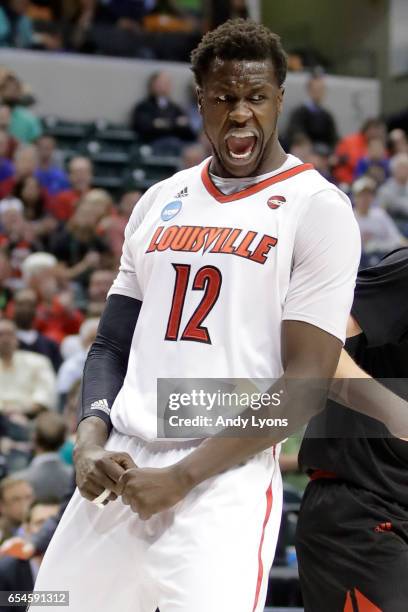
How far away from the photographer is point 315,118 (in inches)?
547

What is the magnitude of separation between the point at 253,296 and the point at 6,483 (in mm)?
3261

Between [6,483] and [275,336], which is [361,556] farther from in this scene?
[6,483]

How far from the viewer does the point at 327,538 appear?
132 inches

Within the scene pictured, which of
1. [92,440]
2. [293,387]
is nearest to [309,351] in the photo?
[293,387]

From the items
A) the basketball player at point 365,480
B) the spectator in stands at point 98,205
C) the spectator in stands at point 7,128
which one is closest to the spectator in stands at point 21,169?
the spectator in stands at point 7,128

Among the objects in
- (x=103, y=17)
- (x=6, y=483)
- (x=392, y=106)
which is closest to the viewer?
(x=6, y=483)

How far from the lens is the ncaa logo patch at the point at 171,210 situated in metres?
2.99

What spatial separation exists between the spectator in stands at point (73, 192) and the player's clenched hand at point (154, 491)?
804cm

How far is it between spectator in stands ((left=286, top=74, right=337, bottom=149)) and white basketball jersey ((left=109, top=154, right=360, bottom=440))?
35.8ft

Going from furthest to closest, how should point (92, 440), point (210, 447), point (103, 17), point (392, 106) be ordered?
point (392, 106) < point (103, 17) < point (92, 440) < point (210, 447)

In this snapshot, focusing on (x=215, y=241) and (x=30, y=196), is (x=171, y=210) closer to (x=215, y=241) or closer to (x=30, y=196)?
(x=215, y=241)

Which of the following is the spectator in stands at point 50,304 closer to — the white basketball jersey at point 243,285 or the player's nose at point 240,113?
the white basketball jersey at point 243,285

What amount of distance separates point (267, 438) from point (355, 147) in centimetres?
1104

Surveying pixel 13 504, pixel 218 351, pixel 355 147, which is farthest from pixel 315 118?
pixel 218 351
